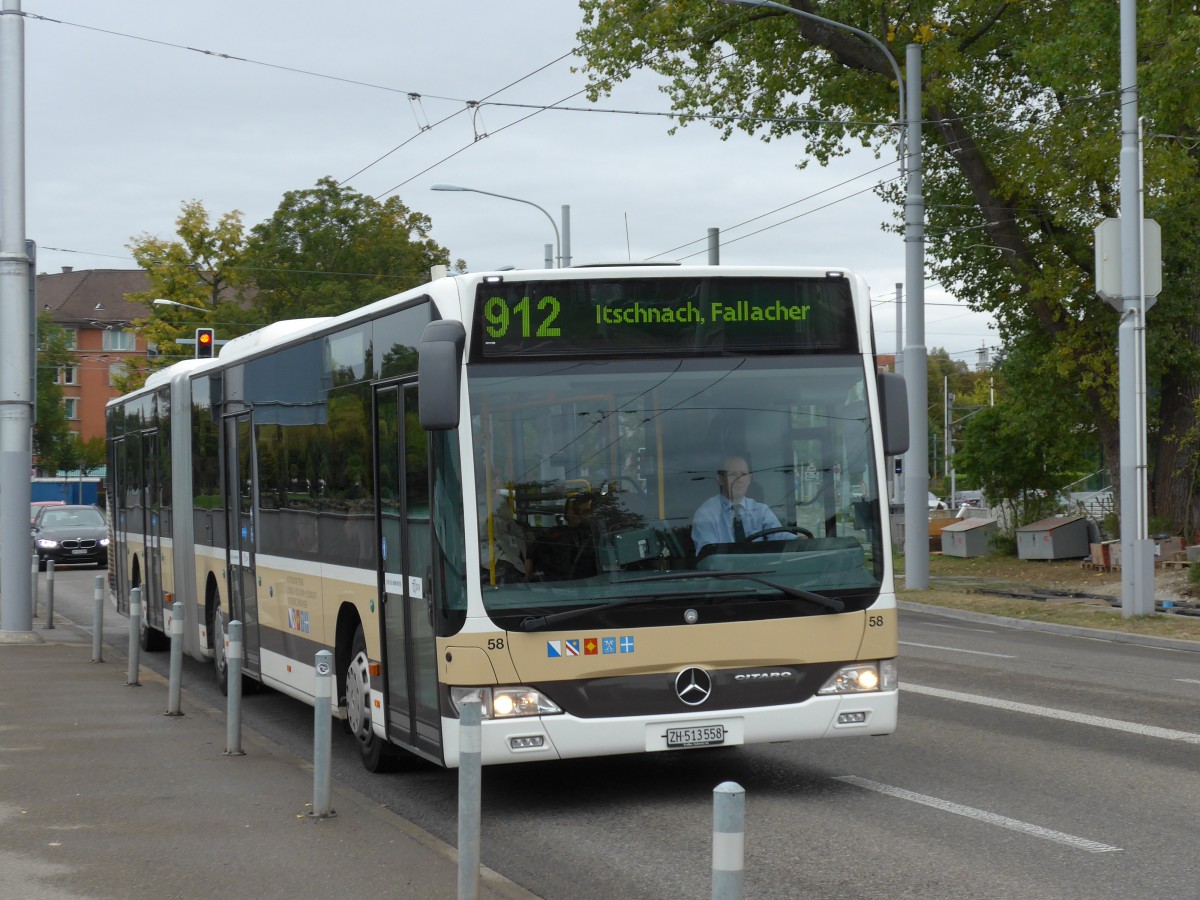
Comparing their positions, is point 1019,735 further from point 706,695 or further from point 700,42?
point 700,42

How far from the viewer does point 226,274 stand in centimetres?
6738

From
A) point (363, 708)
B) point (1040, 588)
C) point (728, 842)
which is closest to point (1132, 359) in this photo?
point (1040, 588)

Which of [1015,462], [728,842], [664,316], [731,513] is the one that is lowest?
[728,842]

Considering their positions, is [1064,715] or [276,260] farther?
[276,260]

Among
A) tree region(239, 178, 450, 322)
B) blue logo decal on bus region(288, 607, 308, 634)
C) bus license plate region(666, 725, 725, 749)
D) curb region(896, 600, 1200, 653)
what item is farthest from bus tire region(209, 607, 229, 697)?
tree region(239, 178, 450, 322)

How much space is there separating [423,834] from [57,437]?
350 feet

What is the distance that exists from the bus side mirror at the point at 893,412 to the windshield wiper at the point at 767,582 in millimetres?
842

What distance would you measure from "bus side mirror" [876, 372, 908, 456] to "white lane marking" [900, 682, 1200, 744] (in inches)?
129

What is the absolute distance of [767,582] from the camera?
852cm

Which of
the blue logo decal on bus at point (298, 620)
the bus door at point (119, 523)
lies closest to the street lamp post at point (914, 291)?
the bus door at point (119, 523)

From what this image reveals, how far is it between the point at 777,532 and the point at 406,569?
79.2 inches

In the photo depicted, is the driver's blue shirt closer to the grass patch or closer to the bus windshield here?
the bus windshield

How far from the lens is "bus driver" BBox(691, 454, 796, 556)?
27.7 ft

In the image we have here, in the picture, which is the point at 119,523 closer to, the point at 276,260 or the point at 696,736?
the point at 696,736
